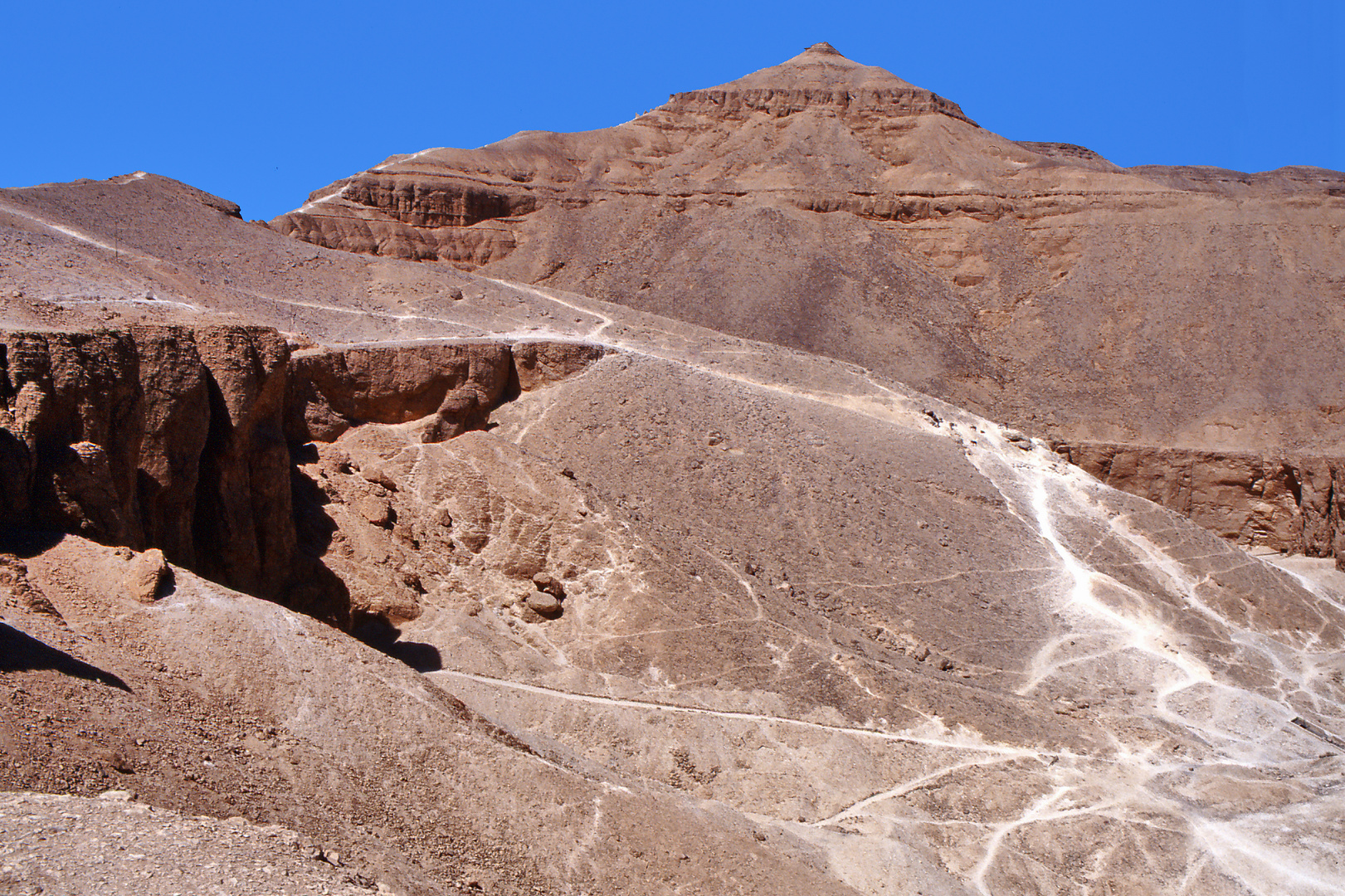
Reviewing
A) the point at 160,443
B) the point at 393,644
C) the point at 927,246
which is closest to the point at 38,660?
the point at 160,443

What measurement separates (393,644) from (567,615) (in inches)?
88.6

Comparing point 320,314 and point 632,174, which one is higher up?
point 632,174

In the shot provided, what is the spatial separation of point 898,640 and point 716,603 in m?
2.84

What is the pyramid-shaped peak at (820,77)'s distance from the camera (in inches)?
1810

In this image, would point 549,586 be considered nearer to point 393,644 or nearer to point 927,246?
point 393,644

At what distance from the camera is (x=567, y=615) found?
14016 millimetres

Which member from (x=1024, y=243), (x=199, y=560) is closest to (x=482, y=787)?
(x=199, y=560)

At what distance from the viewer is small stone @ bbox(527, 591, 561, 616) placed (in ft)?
45.6

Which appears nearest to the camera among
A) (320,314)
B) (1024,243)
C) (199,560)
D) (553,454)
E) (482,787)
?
(482,787)

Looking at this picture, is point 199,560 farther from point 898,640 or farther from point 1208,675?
point 1208,675

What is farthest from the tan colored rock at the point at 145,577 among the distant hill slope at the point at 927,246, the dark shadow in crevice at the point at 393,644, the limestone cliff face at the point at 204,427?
the distant hill slope at the point at 927,246

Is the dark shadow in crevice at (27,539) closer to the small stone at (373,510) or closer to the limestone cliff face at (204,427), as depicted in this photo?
the limestone cliff face at (204,427)

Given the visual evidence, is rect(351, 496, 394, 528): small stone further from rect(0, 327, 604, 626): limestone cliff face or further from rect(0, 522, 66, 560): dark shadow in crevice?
rect(0, 522, 66, 560): dark shadow in crevice

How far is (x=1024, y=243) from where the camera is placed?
1515 inches
